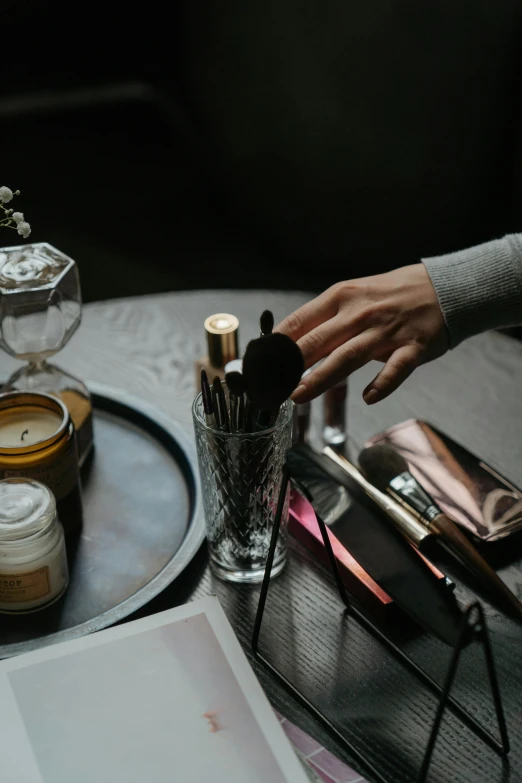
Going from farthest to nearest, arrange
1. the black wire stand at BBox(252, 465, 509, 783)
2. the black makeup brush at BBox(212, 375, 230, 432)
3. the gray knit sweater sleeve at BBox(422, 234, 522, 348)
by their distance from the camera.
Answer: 1. the gray knit sweater sleeve at BBox(422, 234, 522, 348)
2. the black makeup brush at BBox(212, 375, 230, 432)
3. the black wire stand at BBox(252, 465, 509, 783)

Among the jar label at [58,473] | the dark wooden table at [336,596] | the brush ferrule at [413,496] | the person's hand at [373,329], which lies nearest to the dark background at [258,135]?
the dark wooden table at [336,596]

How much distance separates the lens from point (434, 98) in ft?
4.33

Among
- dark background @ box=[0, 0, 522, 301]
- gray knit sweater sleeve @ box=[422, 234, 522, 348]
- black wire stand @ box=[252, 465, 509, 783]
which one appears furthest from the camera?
dark background @ box=[0, 0, 522, 301]

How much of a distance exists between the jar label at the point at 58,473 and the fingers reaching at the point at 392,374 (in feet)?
0.69

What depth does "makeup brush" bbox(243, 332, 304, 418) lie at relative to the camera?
465mm

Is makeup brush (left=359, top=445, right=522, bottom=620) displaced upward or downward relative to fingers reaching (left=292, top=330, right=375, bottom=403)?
downward

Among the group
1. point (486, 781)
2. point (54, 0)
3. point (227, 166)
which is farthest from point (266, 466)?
point (54, 0)

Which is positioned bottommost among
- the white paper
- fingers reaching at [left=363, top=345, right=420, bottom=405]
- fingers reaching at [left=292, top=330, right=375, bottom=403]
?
the white paper

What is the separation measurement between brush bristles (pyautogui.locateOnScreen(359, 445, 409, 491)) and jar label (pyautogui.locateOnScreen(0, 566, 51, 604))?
25cm

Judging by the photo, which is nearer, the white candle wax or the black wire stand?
the black wire stand

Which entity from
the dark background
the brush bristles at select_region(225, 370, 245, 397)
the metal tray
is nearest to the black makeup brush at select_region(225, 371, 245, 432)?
the brush bristles at select_region(225, 370, 245, 397)

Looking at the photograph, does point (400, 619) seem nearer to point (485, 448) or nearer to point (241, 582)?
point (241, 582)

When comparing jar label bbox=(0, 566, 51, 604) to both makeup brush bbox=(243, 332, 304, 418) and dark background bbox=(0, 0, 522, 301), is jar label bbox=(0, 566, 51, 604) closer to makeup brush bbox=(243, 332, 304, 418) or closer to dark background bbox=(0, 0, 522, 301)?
makeup brush bbox=(243, 332, 304, 418)

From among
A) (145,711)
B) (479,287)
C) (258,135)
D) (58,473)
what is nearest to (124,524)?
(58,473)
